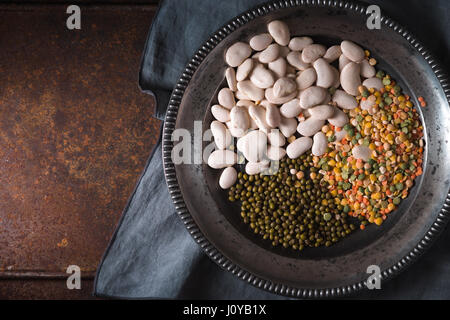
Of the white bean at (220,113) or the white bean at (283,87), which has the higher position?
the white bean at (283,87)

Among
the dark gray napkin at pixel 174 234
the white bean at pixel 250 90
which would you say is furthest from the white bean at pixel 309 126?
the dark gray napkin at pixel 174 234

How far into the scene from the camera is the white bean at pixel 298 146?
0.77 meters

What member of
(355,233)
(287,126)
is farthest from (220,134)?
(355,233)

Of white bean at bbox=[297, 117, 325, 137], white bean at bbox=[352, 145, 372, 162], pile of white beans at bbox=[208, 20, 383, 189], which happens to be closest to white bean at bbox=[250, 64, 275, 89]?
pile of white beans at bbox=[208, 20, 383, 189]

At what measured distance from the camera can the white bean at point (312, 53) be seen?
76 centimetres

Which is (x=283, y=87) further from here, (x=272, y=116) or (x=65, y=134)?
(x=65, y=134)

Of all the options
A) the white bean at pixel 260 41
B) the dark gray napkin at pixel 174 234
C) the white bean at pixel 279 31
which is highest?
the white bean at pixel 279 31

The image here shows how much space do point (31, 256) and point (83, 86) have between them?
0.42m

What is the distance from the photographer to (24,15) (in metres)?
0.90

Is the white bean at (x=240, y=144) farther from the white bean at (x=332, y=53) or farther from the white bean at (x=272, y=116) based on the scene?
the white bean at (x=332, y=53)

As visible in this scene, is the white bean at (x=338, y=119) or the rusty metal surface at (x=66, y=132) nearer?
the white bean at (x=338, y=119)

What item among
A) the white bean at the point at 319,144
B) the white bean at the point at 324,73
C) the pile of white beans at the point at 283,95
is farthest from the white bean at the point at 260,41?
the white bean at the point at 319,144

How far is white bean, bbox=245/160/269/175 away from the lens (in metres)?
0.78

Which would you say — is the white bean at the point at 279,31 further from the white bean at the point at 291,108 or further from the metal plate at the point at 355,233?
the white bean at the point at 291,108
